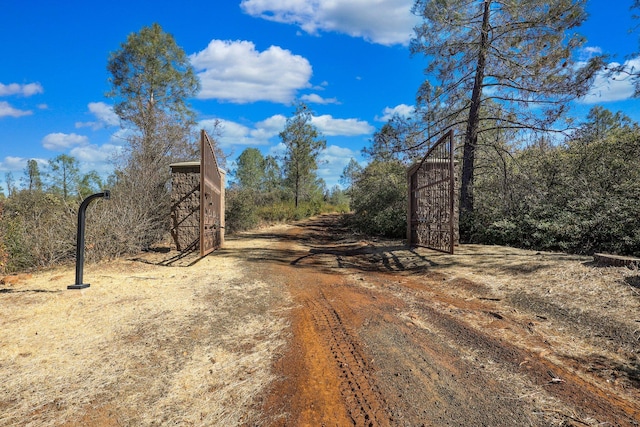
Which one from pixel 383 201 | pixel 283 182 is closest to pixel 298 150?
pixel 283 182

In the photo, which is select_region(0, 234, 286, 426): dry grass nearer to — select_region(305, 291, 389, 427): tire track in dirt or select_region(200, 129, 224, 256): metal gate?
select_region(305, 291, 389, 427): tire track in dirt

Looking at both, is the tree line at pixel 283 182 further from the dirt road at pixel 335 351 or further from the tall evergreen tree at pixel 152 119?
the dirt road at pixel 335 351

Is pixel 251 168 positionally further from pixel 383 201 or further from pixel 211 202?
pixel 211 202

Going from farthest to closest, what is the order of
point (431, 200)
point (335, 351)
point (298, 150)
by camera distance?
point (298, 150)
point (431, 200)
point (335, 351)

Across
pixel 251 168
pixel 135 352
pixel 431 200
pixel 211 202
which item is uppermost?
pixel 251 168

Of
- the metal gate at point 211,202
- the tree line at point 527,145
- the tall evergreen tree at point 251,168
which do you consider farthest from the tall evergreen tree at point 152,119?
the tall evergreen tree at point 251,168

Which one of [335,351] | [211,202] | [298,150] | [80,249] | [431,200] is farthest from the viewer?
[298,150]

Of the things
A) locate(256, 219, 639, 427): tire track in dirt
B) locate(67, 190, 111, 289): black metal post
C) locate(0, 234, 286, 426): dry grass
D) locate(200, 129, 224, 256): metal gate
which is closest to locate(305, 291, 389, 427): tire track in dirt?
locate(256, 219, 639, 427): tire track in dirt

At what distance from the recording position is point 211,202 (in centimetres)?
946

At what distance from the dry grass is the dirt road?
15 millimetres

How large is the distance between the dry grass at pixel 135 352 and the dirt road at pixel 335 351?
2cm

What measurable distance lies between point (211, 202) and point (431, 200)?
19.7ft

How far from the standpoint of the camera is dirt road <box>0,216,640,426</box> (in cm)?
221

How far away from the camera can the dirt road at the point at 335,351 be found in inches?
87.0
